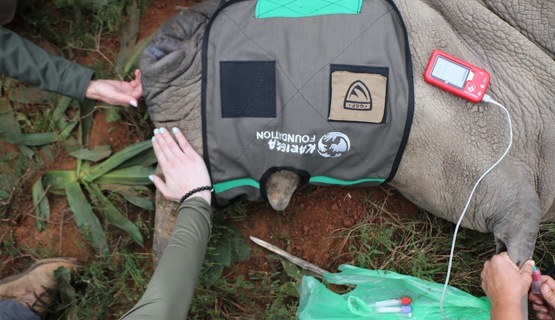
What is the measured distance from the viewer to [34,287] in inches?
115

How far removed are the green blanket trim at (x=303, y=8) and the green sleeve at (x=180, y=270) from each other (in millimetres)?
842

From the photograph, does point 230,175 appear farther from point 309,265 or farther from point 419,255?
point 419,255

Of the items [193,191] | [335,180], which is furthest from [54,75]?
[335,180]

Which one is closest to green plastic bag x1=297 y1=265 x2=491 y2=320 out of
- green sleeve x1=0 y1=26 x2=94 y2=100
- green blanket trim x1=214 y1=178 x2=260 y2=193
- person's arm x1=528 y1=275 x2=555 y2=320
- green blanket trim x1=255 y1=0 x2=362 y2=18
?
person's arm x1=528 y1=275 x2=555 y2=320

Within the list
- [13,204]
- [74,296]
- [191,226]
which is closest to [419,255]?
[191,226]

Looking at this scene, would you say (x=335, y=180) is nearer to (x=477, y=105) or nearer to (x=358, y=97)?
(x=358, y=97)

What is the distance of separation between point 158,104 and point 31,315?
1260mm

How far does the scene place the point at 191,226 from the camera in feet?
7.79

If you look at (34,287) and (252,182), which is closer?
(252,182)

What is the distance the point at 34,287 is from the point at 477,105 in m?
2.33

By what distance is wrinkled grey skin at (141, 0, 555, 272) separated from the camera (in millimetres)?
2445

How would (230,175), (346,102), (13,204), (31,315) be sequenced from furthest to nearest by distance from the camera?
(13,204)
(31,315)
(230,175)
(346,102)

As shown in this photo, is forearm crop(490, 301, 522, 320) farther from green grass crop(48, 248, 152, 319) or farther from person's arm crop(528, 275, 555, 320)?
green grass crop(48, 248, 152, 319)

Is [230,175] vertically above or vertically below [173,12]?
below
